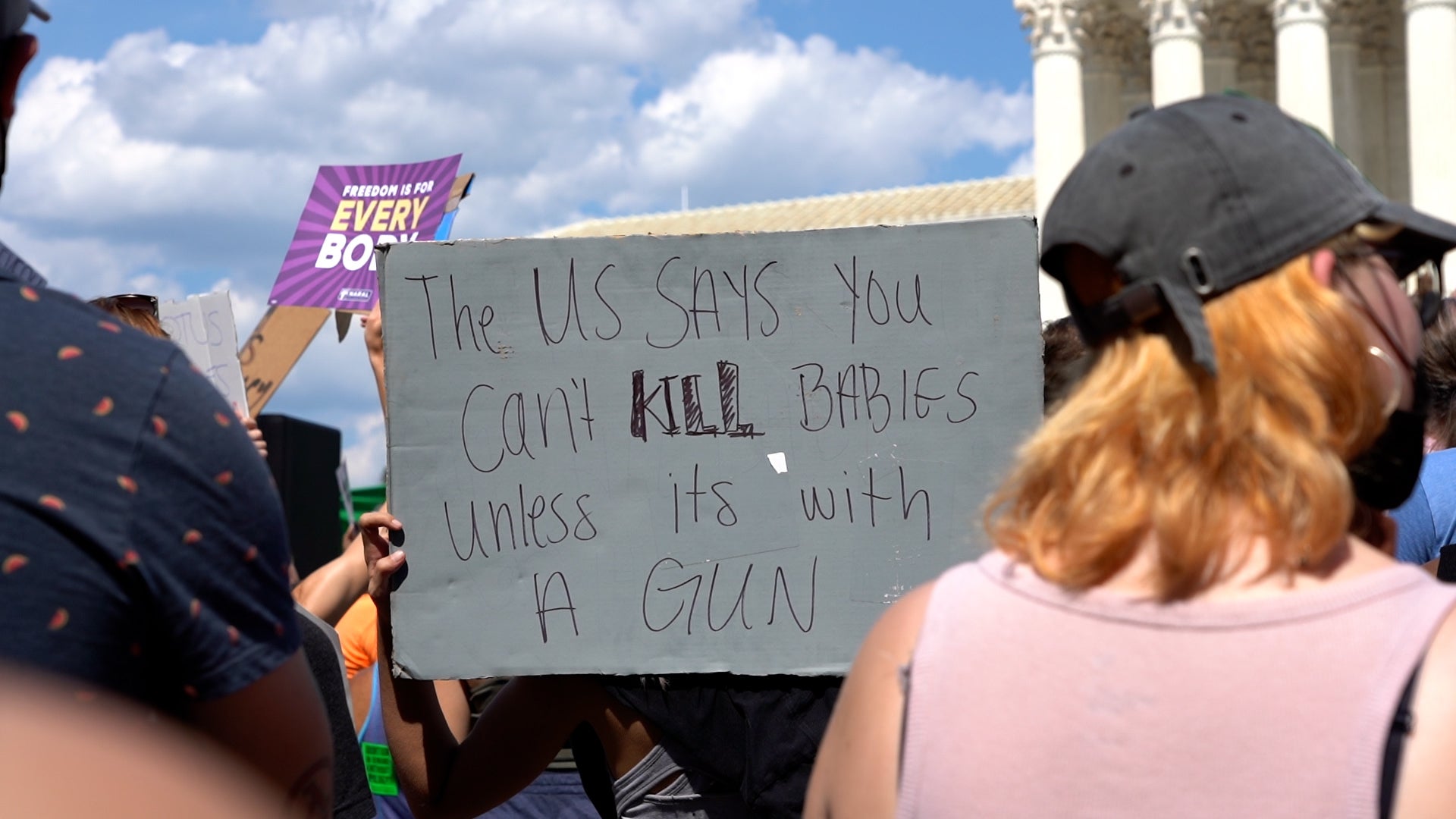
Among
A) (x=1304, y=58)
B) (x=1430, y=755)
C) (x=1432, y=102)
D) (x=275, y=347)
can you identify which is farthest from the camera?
(x=1304, y=58)

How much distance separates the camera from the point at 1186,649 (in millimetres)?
1344

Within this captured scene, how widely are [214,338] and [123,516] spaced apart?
3459 mm

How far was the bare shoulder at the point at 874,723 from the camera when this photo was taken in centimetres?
147

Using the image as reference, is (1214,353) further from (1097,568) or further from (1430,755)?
(1430,755)

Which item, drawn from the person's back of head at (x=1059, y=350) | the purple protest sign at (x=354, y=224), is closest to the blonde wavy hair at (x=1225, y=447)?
the person's back of head at (x=1059, y=350)

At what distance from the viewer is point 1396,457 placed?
61.7 inches

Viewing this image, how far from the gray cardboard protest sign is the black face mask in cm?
117

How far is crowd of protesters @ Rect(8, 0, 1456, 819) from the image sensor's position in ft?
4.29

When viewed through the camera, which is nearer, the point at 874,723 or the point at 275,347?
the point at 874,723

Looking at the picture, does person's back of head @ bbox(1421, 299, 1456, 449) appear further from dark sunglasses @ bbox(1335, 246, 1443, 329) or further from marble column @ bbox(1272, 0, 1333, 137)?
marble column @ bbox(1272, 0, 1333, 137)

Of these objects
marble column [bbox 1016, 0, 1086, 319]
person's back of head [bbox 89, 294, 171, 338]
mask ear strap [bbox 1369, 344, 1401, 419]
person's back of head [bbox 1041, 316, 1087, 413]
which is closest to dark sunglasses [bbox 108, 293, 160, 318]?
person's back of head [bbox 89, 294, 171, 338]

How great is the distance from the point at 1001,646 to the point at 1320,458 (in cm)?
31

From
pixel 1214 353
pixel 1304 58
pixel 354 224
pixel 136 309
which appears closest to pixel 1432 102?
pixel 1304 58

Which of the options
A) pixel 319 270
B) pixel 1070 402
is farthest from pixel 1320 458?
pixel 319 270
